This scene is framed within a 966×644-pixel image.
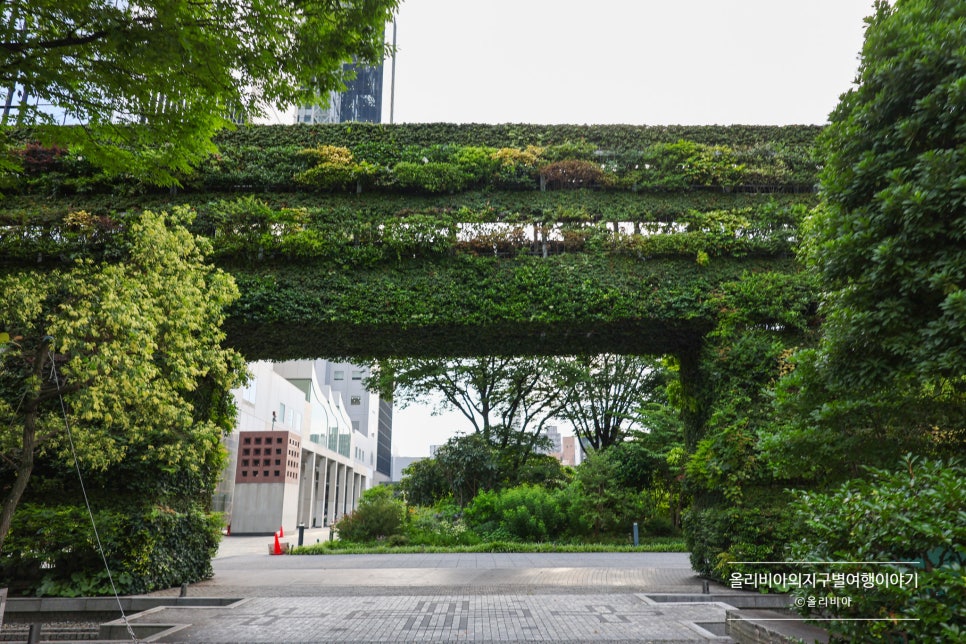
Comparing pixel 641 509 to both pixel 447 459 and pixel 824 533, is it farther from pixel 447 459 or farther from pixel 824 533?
pixel 824 533

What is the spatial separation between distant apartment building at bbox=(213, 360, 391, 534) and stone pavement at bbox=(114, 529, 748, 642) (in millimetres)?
9032

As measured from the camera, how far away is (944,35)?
5445 millimetres

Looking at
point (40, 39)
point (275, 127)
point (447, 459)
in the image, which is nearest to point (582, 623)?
point (40, 39)

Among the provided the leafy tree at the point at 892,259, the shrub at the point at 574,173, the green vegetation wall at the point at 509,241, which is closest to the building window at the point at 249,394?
the green vegetation wall at the point at 509,241

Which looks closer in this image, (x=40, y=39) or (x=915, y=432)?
(x=40, y=39)

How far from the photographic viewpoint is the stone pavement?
25.6 ft

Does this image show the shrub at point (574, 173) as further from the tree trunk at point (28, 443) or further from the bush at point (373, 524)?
the bush at point (373, 524)

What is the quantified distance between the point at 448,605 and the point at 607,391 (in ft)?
64.0

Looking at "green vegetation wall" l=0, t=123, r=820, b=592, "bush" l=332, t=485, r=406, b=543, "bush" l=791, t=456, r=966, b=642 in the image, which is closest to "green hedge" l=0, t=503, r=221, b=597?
"green vegetation wall" l=0, t=123, r=820, b=592

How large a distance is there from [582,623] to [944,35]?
7395 mm

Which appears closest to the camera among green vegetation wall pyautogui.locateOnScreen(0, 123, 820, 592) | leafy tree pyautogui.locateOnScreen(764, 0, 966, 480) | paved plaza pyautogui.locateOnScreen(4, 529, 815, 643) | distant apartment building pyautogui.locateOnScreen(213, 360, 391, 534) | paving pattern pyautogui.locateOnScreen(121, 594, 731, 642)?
leafy tree pyautogui.locateOnScreen(764, 0, 966, 480)

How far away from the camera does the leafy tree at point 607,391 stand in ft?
89.6

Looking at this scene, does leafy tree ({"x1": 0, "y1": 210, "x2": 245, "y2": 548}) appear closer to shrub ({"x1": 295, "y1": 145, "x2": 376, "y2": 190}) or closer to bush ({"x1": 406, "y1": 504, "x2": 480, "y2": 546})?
shrub ({"x1": 295, "y1": 145, "x2": 376, "y2": 190})

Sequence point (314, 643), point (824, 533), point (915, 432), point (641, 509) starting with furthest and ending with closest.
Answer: point (641, 509) → point (314, 643) → point (915, 432) → point (824, 533)
